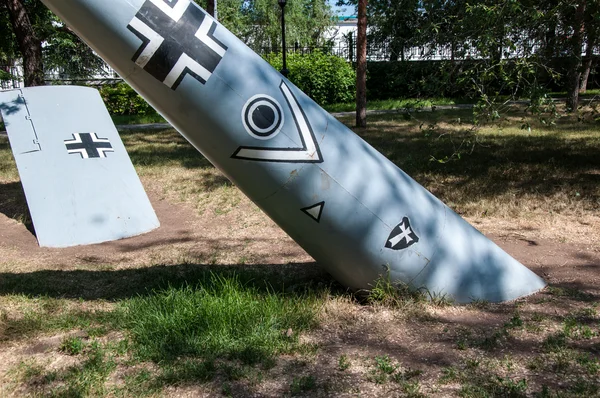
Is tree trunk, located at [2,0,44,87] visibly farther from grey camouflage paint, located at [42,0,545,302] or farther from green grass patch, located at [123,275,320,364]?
grey camouflage paint, located at [42,0,545,302]

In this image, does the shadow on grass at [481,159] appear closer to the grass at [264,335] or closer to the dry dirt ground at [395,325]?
the dry dirt ground at [395,325]

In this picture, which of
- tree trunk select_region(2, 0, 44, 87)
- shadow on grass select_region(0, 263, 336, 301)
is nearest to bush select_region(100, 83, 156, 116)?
tree trunk select_region(2, 0, 44, 87)

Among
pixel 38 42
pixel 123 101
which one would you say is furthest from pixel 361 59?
pixel 123 101

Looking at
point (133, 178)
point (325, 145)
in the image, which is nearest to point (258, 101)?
point (325, 145)

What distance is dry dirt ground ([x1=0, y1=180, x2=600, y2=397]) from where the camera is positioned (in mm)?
3357

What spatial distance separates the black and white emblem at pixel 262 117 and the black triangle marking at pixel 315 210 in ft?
1.75

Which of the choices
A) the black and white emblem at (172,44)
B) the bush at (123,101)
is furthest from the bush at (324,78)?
the black and white emblem at (172,44)

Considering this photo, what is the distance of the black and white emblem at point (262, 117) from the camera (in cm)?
384

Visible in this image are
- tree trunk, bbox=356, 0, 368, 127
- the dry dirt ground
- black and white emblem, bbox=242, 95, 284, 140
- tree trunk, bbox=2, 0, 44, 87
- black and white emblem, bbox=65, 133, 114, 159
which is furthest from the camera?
tree trunk, bbox=356, 0, 368, 127

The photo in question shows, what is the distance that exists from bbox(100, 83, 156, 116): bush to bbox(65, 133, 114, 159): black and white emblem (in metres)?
15.6

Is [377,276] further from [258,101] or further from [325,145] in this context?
[258,101]

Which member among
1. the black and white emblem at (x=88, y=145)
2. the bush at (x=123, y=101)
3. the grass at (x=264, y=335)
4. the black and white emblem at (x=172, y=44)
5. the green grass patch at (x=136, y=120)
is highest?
the black and white emblem at (x=172, y=44)

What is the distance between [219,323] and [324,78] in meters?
20.9

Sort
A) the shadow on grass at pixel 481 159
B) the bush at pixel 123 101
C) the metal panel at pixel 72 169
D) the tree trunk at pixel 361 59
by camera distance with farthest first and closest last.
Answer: the bush at pixel 123 101
the tree trunk at pixel 361 59
the shadow on grass at pixel 481 159
the metal panel at pixel 72 169
